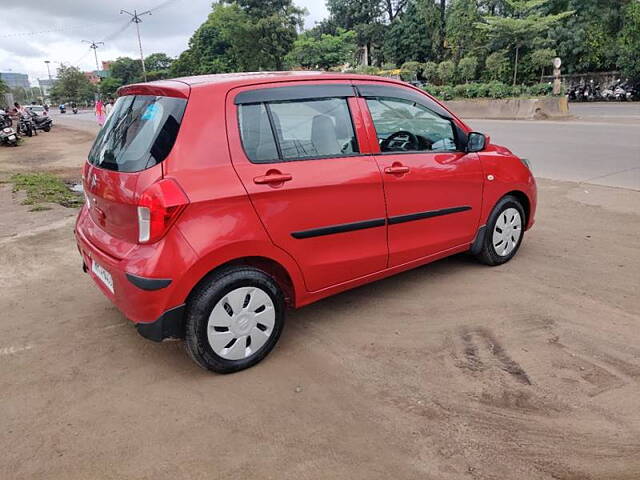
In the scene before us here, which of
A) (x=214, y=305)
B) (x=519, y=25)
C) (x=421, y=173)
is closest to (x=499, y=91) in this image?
(x=519, y=25)

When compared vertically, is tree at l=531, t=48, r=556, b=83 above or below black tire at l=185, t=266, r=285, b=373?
above

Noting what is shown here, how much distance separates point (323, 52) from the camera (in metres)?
47.3

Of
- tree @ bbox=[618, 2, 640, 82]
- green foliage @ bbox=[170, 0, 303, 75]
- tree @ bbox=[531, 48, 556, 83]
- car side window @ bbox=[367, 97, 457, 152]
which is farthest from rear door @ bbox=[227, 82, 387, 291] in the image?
green foliage @ bbox=[170, 0, 303, 75]

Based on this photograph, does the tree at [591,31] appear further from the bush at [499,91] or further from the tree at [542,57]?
the bush at [499,91]

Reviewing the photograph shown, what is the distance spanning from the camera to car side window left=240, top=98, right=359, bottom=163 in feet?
9.88

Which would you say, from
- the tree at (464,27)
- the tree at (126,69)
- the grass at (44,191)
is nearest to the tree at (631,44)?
the tree at (464,27)

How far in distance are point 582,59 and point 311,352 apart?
37.2 meters

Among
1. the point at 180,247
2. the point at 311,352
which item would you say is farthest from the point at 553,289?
the point at 180,247

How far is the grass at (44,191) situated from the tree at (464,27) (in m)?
29.2

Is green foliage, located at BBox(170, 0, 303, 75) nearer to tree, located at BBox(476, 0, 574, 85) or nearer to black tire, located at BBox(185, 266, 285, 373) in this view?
tree, located at BBox(476, 0, 574, 85)

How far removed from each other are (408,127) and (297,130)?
106 centimetres

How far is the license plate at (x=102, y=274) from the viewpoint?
3.03 m

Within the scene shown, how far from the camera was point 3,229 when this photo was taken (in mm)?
6391

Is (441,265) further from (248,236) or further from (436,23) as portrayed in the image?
(436,23)
